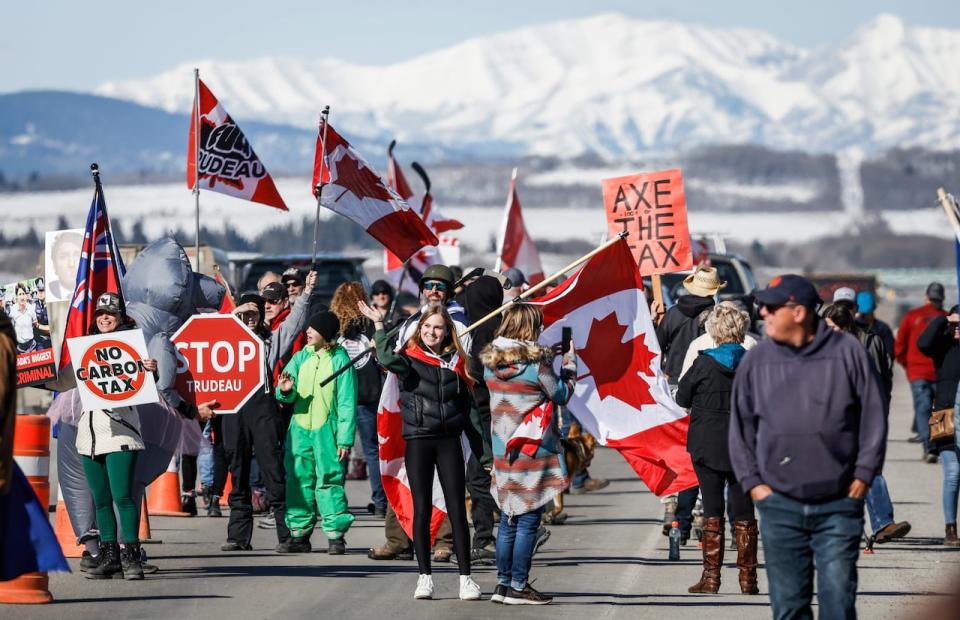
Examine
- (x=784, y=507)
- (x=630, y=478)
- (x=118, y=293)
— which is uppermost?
(x=118, y=293)

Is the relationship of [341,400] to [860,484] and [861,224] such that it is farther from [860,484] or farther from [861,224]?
[861,224]

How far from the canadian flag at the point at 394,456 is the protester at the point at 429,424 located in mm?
732

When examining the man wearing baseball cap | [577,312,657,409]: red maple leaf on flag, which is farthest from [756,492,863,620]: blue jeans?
[577,312,657,409]: red maple leaf on flag

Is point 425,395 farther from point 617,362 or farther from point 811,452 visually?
point 811,452

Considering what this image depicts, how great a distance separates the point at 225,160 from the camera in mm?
16656

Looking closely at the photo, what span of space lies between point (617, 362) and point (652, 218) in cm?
419

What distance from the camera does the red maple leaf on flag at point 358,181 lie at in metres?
14.4

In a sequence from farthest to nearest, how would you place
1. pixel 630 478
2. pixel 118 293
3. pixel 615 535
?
pixel 630 478 < pixel 615 535 < pixel 118 293

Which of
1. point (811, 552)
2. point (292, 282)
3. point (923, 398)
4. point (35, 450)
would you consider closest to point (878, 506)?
point (292, 282)

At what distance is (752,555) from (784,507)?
2819 mm

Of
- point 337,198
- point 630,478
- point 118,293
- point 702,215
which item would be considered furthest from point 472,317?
point 702,215

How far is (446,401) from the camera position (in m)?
10.2

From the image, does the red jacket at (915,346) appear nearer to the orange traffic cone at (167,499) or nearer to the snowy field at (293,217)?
the orange traffic cone at (167,499)

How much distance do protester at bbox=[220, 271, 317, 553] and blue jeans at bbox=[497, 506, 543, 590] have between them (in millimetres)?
2495
